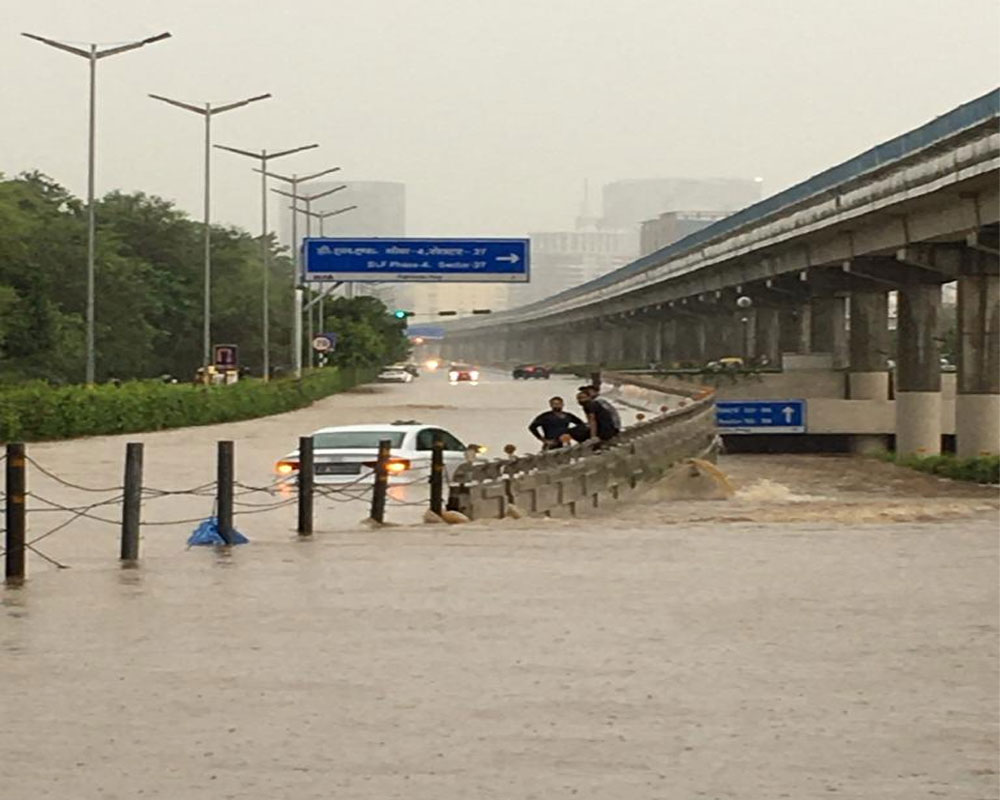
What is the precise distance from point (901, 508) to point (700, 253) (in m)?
60.2

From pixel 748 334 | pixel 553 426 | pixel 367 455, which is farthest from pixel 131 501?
pixel 748 334

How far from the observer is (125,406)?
59531 mm

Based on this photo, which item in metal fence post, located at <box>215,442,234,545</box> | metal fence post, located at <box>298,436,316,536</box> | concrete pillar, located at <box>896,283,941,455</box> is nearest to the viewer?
metal fence post, located at <box>215,442,234,545</box>

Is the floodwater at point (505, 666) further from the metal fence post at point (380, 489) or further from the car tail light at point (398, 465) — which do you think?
the car tail light at point (398, 465)

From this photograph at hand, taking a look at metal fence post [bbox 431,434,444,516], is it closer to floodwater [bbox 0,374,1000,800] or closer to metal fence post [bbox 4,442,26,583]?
floodwater [bbox 0,374,1000,800]

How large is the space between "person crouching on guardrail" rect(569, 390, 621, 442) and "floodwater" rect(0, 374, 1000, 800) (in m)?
8.09

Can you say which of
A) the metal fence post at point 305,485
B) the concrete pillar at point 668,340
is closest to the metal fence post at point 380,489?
the metal fence post at point 305,485

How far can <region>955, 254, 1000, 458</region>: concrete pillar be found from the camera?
58750mm

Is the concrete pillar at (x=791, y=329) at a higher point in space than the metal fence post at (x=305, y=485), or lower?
higher

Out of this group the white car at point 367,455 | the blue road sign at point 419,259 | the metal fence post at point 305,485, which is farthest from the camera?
the blue road sign at point 419,259

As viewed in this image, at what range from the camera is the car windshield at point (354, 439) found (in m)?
31.0

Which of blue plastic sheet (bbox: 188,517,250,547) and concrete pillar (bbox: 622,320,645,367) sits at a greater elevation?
concrete pillar (bbox: 622,320,645,367)

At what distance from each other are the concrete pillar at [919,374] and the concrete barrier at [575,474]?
71.0 feet

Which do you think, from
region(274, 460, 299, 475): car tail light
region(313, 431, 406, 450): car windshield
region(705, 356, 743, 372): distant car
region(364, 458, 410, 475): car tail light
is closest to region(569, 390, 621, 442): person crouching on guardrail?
region(313, 431, 406, 450): car windshield
